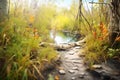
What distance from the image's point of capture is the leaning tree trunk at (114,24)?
5199mm


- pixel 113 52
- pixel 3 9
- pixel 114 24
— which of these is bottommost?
pixel 113 52

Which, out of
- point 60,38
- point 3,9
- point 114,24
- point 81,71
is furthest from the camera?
point 60,38

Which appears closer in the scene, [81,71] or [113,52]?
[81,71]

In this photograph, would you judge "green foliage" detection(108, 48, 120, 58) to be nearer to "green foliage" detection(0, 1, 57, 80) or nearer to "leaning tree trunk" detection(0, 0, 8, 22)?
"green foliage" detection(0, 1, 57, 80)

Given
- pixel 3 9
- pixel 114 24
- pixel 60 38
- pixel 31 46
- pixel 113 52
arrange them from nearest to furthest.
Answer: pixel 31 46
pixel 3 9
pixel 113 52
pixel 114 24
pixel 60 38

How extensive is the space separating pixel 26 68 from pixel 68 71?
116 cm

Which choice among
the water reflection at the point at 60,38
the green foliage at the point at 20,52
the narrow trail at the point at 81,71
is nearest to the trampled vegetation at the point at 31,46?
the green foliage at the point at 20,52

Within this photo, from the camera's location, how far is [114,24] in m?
5.40

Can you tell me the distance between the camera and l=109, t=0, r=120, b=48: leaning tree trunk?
5.20 metres

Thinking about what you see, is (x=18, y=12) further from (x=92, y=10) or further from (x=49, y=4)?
(x=49, y=4)

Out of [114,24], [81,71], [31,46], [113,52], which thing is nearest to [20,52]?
[31,46]

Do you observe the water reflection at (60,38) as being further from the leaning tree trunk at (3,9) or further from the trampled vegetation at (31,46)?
the leaning tree trunk at (3,9)

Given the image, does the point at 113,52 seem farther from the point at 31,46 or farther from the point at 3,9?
the point at 3,9

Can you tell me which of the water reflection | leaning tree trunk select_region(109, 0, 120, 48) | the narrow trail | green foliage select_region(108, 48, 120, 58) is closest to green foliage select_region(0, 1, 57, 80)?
the narrow trail
